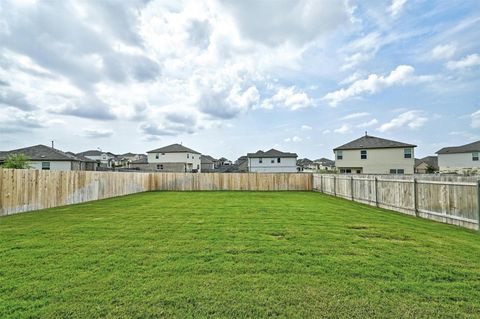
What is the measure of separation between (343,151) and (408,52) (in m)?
17.3

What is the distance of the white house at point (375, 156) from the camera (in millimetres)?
28234

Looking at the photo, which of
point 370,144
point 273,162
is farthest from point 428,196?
point 273,162

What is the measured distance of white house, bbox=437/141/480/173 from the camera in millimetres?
34594

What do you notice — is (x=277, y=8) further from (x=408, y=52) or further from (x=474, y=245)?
(x=474, y=245)

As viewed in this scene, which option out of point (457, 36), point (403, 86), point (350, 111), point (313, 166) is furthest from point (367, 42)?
point (313, 166)

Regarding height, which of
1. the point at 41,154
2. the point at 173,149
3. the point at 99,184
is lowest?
the point at 99,184

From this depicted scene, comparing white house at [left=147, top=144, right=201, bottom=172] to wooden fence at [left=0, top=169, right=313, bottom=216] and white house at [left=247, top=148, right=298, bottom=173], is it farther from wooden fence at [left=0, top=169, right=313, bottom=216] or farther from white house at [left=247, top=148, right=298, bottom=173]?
wooden fence at [left=0, top=169, right=313, bottom=216]

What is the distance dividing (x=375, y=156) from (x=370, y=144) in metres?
1.50

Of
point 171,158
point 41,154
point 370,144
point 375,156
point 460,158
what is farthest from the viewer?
point 171,158

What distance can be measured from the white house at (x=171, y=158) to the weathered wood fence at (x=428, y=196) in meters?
33.9

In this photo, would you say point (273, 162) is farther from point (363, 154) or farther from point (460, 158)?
point (460, 158)

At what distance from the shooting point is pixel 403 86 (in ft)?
53.7

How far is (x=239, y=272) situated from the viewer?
332cm

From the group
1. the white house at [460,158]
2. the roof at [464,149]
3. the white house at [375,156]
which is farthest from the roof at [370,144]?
the roof at [464,149]
